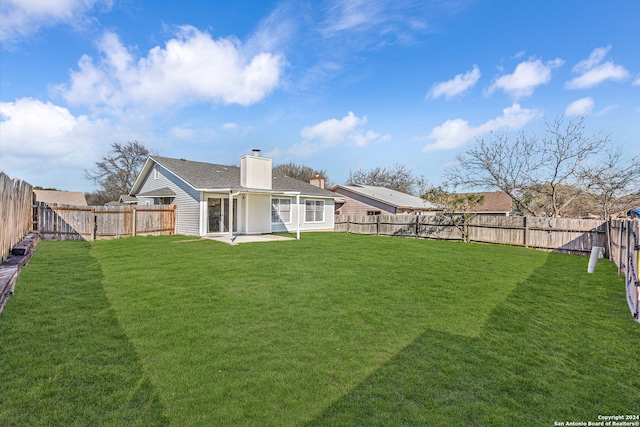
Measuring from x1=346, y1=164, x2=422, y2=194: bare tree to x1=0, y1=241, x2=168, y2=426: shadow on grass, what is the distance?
41.3 meters

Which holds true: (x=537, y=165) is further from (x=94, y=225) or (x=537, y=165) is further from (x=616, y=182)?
(x=94, y=225)

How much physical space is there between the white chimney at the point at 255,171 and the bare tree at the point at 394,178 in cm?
2943

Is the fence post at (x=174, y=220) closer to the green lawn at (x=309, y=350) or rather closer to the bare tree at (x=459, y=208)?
the green lawn at (x=309, y=350)

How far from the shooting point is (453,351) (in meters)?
3.79

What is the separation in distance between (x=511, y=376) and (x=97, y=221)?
16895mm

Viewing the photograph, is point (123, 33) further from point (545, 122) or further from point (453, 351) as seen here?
point (545, 122)

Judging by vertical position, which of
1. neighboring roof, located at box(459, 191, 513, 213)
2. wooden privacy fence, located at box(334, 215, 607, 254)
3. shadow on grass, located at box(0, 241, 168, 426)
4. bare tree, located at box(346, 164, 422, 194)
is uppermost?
bare tree, located at box(346, 164, 422, 194)

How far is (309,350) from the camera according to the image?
3.72m

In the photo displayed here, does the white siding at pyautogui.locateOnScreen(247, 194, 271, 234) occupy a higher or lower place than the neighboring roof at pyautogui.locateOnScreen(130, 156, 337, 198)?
lower

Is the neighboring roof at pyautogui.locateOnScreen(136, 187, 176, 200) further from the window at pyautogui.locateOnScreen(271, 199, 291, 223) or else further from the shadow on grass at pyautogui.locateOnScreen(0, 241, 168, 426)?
the shadow on grass at pyautogui.locateOnScreen(0, 241, 168, 426)

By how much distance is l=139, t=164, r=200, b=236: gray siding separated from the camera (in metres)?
16.0

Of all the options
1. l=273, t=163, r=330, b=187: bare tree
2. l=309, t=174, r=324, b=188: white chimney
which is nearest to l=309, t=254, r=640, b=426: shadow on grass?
l=309, t=174, r=324, b=188: white chimney

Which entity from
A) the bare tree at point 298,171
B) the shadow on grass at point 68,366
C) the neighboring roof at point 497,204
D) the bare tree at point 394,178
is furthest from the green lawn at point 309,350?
the bare tree at point 394,178

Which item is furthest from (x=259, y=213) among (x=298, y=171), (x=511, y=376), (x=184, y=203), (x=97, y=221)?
(x=298, y=171)
